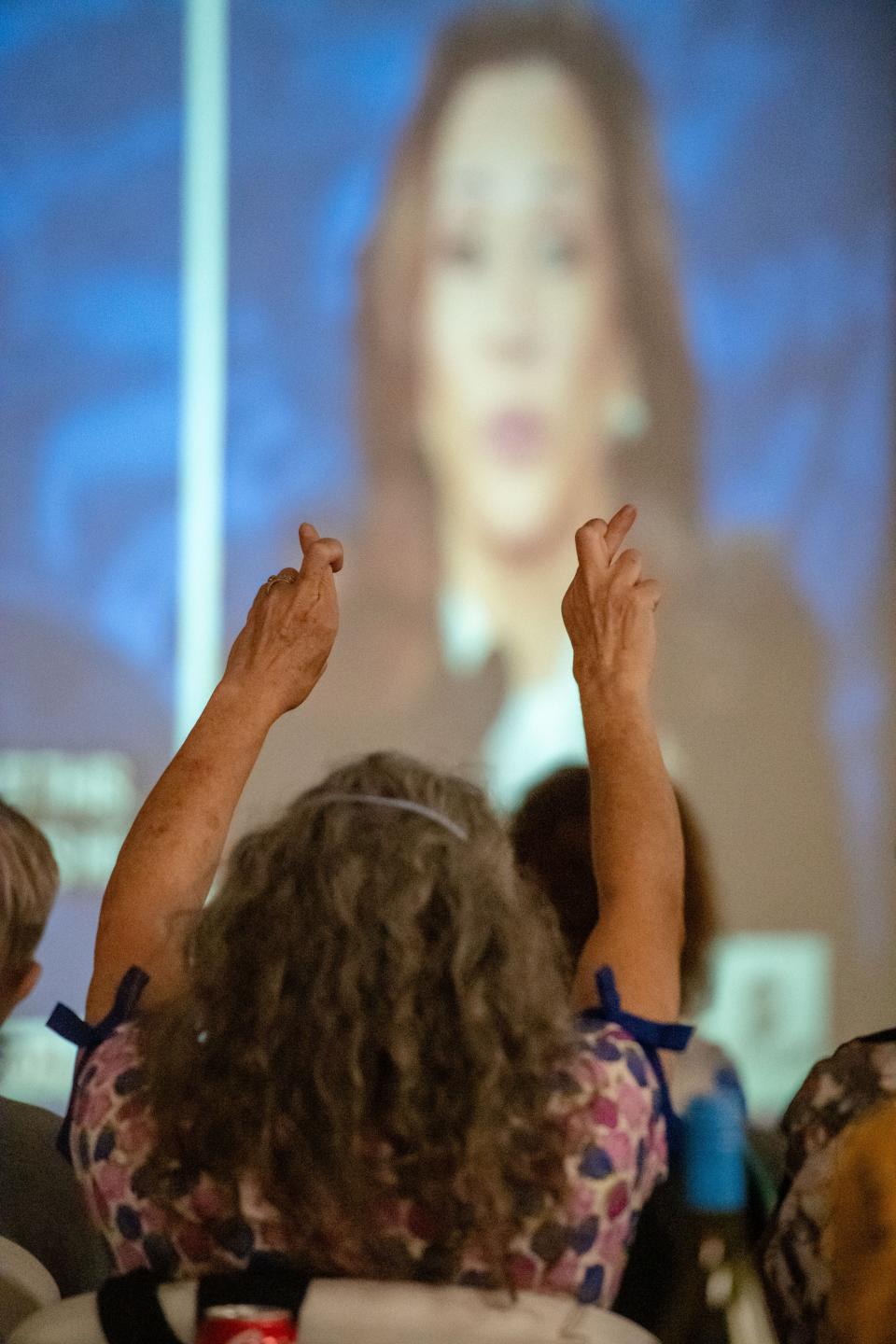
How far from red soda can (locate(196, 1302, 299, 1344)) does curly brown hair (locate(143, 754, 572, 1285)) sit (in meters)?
0.08

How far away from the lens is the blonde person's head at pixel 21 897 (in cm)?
131

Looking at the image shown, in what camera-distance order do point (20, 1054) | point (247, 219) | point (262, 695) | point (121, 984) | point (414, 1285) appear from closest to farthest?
point (414, 1285)
point (121, 984)
point (262, 695)
point (20, 1054)
point (247, 219)

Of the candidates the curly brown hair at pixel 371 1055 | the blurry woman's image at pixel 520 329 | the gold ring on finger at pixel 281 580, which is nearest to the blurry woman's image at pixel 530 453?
the blurry woman's image at pixel 520 329

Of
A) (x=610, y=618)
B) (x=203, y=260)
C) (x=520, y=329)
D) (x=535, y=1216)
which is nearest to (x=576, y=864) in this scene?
(x=610, y=618)

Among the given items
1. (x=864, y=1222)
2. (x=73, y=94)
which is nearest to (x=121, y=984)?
(x=864, y=1222)

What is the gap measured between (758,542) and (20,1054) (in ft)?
6.07

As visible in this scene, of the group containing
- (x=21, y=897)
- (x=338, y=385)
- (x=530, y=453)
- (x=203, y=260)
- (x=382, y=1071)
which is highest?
(x=203, y=260)

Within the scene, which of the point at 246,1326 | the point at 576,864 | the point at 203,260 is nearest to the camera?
the point at 246,1326

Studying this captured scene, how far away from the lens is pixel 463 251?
2984 millimetres

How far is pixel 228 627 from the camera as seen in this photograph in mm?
2908

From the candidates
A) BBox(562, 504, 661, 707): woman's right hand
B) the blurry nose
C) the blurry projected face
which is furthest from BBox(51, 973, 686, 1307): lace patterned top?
the blurry nose

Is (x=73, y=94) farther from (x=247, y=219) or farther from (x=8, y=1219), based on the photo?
(x=8, y=1219)

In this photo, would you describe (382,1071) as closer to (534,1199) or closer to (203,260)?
(534,1199)

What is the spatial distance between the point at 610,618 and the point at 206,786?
1.17 feet
